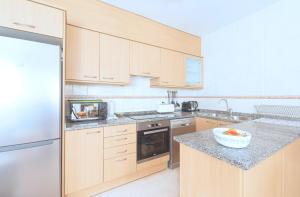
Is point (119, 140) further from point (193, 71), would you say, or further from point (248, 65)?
point (248, 65)

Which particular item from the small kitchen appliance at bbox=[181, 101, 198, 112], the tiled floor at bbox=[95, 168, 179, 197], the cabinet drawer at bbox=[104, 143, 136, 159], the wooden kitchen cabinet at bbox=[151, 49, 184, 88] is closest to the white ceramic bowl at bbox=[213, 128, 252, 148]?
the tiled floor at bbox=[95, 168, 179, 197]

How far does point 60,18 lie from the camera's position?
5.08 feet

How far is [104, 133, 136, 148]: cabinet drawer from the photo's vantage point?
189cm

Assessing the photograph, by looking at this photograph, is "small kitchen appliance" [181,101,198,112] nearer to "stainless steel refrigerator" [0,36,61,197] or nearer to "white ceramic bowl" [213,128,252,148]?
"white ceramic bowl" [213,128,252,148]

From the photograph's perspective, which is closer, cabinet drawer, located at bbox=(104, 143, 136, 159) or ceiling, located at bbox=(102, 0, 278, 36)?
cabinet drawer, located at bbox=(104, 143, 136, 159)

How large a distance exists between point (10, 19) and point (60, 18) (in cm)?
38

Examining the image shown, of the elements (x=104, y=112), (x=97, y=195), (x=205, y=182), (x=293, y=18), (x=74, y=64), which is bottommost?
(x=97, y=195)

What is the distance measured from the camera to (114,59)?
2.21m

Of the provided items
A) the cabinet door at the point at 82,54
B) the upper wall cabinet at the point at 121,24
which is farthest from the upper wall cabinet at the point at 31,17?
the cabinet door at the point at 82,54

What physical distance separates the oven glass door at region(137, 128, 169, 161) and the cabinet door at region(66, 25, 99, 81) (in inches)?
39.3

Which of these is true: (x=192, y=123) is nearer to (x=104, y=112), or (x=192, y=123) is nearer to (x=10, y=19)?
(x=104, y=112)

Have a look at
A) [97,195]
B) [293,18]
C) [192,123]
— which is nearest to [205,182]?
[97,195]

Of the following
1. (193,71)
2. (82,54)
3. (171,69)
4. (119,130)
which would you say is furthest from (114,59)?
(193,71)

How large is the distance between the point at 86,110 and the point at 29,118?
694 mm
